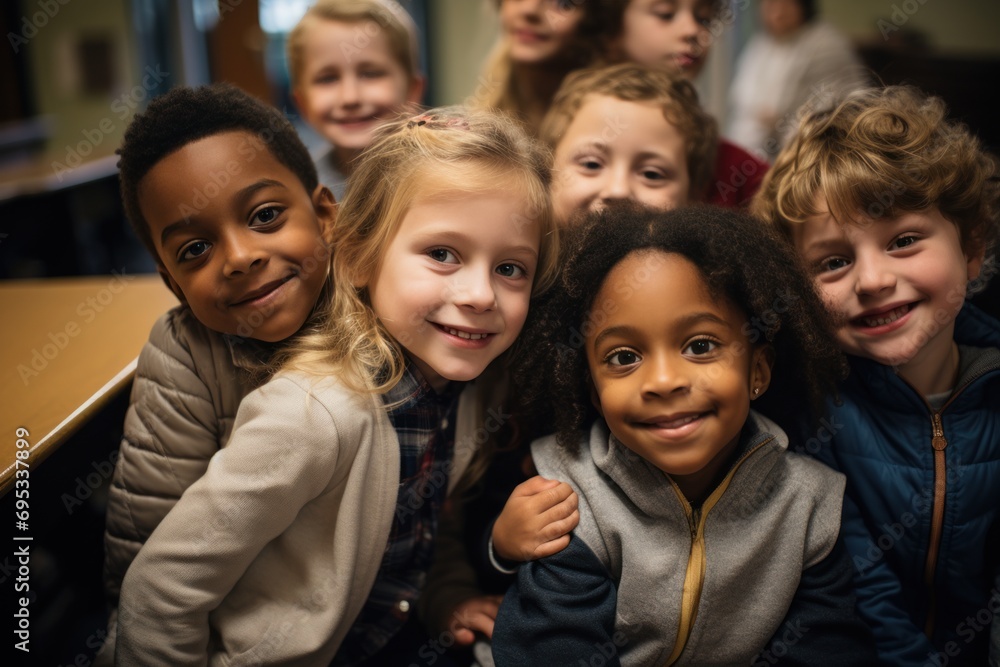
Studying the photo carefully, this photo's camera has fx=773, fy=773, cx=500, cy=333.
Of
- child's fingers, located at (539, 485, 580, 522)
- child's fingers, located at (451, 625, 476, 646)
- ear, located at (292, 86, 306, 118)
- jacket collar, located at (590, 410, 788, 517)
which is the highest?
ear, located at (292, 86, 306, 118)

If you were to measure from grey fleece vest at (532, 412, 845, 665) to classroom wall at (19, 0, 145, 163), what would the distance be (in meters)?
4.84

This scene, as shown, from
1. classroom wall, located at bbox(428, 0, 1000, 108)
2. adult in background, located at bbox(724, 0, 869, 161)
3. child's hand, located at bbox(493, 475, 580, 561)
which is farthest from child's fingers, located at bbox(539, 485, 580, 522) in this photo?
classroom wall, located at bbox(428, 0, 1000, 108)

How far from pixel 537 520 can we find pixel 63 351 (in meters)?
0.99

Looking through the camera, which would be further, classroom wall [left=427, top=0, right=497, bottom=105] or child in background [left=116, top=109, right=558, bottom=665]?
classroom wall [left=427, top=0, right=497, bottom=105]

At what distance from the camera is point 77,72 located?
5.22 metres

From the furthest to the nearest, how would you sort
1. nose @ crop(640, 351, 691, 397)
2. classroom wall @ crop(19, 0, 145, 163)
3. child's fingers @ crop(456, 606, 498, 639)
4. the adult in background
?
classroom wall @ crop(19, 0, 145, 163) < the adult in background < child's fingers @ crop(456, 606, 498, 639) < nose @ crop(640, 351, 691, 397)

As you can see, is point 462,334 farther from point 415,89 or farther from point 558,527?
point 415,89

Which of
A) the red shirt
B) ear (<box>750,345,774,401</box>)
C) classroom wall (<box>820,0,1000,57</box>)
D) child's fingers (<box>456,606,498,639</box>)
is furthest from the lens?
classroom wall (<box>820,0,1000,57</box>)

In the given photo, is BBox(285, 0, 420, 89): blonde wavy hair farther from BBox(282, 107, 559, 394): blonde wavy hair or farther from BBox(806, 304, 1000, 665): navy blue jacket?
BBox(806, 304, 1000, 665): navy blue jacket

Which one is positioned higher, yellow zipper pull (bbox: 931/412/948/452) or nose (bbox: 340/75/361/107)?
nose (bbox: 340/75/361/107)

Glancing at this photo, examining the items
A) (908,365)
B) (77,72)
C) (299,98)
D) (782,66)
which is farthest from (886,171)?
(77,72)

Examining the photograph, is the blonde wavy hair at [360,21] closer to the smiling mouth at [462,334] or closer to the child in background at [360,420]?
the child in background at [360,420]

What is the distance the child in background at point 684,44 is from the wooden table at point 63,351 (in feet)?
4.20

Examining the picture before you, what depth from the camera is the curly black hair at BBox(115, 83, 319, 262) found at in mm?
1183
